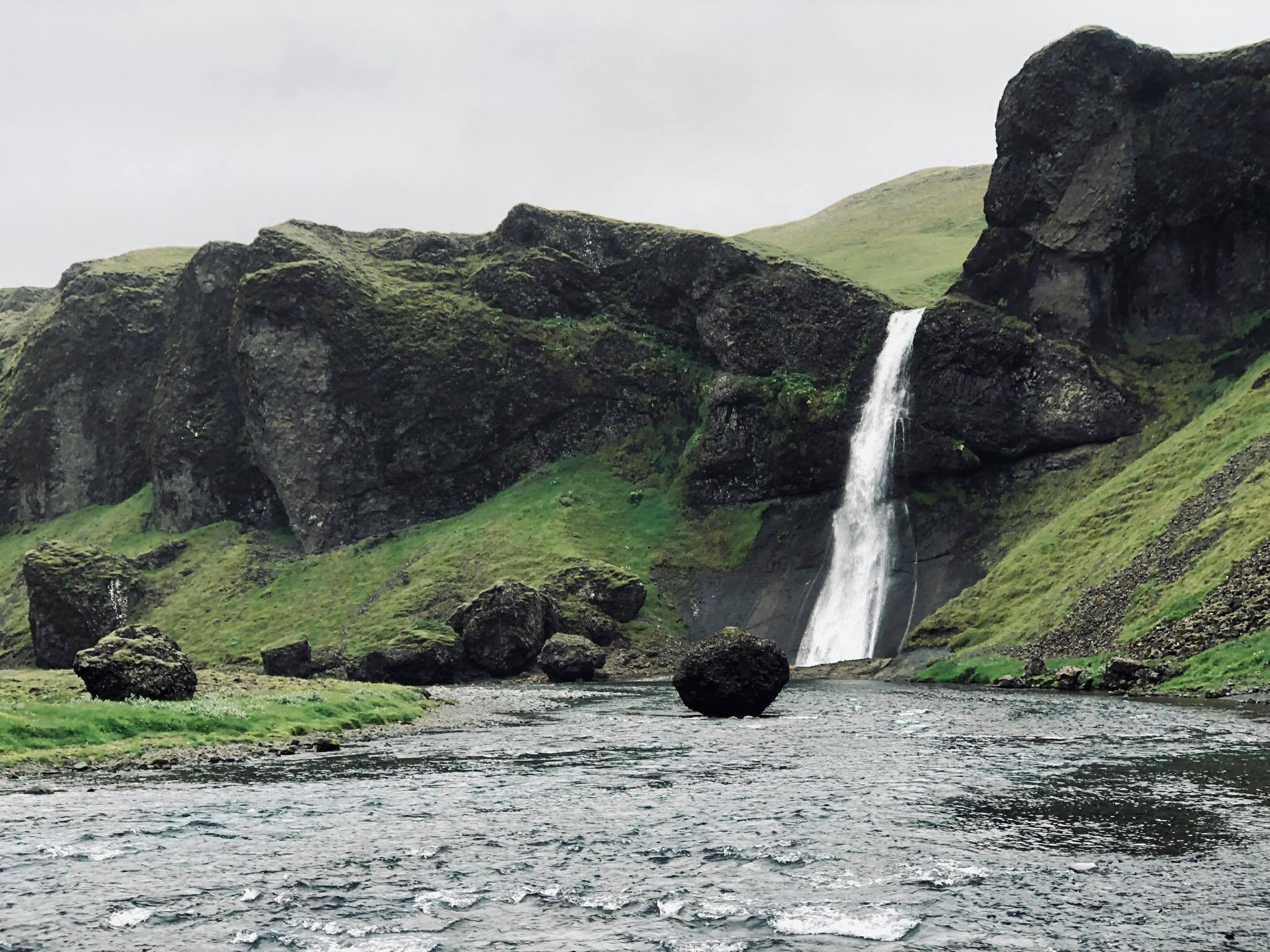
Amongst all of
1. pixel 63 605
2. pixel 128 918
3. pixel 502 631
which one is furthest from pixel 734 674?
pixel 63 605

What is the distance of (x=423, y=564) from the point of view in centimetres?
12950

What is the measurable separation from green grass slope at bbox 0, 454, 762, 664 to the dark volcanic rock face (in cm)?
4006

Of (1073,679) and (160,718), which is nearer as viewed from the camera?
(160,718)

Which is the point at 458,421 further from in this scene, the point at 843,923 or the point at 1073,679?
the point at 843,923

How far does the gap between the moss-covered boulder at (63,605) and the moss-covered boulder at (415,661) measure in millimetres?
39730

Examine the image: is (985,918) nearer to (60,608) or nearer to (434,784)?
(434,784)

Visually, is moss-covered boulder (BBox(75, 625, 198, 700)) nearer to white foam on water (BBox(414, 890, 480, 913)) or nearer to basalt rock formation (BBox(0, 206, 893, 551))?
white foam on water (BBox(414, 890, 480, 913))

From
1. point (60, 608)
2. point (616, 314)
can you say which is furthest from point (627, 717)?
point (616, 314)

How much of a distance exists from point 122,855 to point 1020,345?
102 metres

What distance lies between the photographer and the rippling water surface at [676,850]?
1502 cm

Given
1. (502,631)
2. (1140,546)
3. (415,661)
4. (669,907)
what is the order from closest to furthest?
(669,907) → (1140,546) → (415,661) → (502,631)

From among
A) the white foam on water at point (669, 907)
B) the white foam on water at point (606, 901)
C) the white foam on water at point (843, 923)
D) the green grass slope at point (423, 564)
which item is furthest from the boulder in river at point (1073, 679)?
the green grass slope at point (423, 564)

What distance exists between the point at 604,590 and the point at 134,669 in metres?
71.3

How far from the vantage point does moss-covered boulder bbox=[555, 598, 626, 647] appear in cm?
10694
